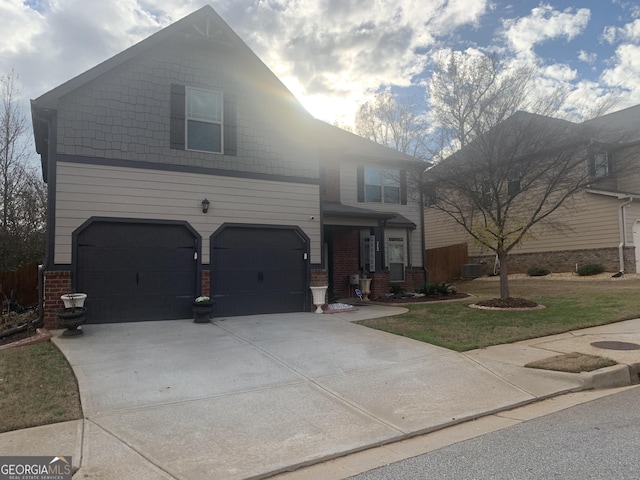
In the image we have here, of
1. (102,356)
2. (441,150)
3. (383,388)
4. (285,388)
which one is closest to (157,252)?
(102,356)

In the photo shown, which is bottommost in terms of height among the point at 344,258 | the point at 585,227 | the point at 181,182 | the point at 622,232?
the point at 344,258

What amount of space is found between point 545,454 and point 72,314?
804cm

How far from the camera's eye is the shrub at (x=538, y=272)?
2029 cm

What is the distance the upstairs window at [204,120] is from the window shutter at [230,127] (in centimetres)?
12

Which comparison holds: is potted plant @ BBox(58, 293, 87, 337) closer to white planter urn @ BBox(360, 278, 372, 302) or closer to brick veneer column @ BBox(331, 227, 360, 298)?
white planter urn @ BBox(360, 278, 372, 302)

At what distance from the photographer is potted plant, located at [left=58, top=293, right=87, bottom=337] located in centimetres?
850

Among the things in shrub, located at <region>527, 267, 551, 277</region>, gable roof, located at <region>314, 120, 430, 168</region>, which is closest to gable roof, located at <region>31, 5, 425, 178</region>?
gable roof, located at <region>314, 120, 430, 168</region>

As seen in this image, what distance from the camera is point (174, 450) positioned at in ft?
13.6

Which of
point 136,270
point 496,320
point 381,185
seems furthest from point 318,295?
point 381,185

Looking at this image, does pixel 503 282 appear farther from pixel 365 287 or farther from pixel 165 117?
pixel 165 117

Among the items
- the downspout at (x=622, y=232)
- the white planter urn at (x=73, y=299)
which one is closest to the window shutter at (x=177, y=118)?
the white planter urn at (x=73, y=299)

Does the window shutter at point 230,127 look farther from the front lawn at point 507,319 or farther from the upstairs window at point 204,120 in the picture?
the front lawn at point 507,319

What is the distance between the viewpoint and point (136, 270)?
10.2 m

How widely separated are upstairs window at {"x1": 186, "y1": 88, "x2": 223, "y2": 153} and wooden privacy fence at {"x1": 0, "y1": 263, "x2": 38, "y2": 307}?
7499 mm
